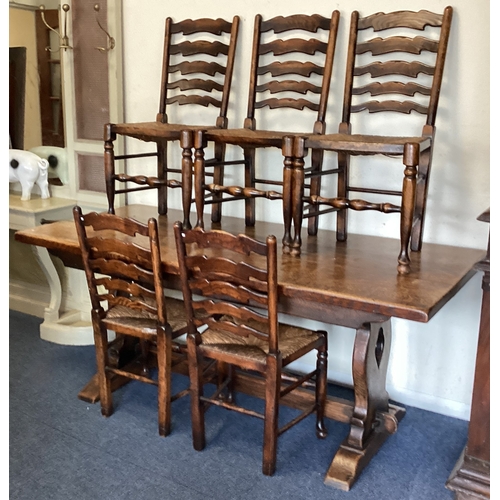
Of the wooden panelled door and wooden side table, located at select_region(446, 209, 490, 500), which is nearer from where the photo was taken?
wooden side table, located at select_region(446, 209, 490, 500)

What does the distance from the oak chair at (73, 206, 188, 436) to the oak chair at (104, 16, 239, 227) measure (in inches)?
15.6

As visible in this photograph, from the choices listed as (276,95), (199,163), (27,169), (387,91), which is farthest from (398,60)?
(27,169)

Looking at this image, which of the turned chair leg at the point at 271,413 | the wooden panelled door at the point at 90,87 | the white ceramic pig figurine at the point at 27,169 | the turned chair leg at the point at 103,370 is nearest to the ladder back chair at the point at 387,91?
the turned chair leg at the point at 271,413

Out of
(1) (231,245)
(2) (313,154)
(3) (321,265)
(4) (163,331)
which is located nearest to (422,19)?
(2) (313,154)

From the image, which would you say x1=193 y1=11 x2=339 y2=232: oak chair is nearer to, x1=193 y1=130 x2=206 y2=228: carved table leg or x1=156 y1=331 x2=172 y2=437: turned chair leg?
x1=193 y1=130 x2=206 y2=228: carved table leg

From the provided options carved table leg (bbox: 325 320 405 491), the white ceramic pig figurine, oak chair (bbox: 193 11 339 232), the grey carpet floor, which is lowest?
the grey carpet floor

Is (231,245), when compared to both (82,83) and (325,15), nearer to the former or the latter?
(325,15)

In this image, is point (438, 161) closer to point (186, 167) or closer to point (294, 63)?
point (294, 63)

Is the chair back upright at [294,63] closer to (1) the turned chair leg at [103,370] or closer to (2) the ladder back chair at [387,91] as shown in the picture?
(2) the ladder back chair at [387,91]

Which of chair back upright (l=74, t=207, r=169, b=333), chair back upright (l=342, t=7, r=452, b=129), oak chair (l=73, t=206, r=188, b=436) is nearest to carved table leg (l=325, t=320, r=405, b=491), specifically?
oak chair (l=73, t=206, r=188, b=436)

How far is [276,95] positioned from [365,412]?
145 centimetres

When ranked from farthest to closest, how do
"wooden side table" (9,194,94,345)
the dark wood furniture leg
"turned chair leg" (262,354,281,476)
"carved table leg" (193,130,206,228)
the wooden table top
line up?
"wooden side table" (9,194,94,345) → the dark wood furniture leg → "carved table leg" (193,130,206,228) → "turned chair leg" (262,354,281,476) → the wooden table top

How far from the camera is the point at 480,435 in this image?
76.4 inches

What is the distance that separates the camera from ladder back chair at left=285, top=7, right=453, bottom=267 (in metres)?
2.19
